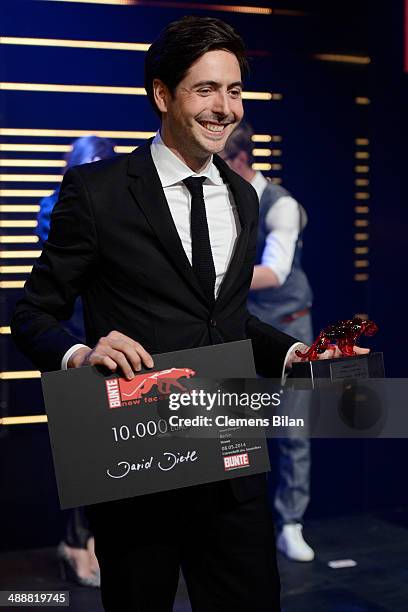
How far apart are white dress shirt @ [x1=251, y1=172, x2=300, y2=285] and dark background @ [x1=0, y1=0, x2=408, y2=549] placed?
0.37 meters

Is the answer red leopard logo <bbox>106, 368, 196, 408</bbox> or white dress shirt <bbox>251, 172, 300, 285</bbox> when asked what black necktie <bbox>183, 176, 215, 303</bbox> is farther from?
white dress shirt <bbox>251, 172, 300, 285</bbox>

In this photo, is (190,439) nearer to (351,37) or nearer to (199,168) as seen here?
(199,168)

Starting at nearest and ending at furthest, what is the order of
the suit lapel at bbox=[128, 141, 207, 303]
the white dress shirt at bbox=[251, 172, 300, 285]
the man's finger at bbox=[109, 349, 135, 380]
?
1. the man's finger at bbox=[109, 349, 135, 380]
2. the suit lapel at bbox=[128, 141, 207, 303]
3. the white dress shirt at bbox=[251, 172, 300, 285]

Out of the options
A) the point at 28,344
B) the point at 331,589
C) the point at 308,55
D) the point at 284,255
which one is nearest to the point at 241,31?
the point at 308,55

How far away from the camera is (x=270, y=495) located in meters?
4.45

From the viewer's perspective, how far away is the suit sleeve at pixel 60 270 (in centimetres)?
188

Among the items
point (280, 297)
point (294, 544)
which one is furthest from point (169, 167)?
point (294, 544)

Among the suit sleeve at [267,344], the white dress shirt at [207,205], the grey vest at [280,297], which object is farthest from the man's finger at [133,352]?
the grey vest at [280,297]

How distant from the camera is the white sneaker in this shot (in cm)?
399

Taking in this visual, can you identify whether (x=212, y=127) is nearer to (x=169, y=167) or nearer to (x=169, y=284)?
(x=169, y=167)

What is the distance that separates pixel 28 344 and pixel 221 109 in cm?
61

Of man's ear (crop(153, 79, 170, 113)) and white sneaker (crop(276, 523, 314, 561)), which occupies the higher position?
man's ear (crop(153, 79, 170, 113))
